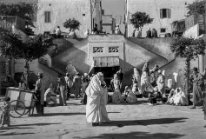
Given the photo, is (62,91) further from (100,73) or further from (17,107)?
(100,73)

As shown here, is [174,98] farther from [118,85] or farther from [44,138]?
[44,138]

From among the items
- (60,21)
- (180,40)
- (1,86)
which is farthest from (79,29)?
(180,40)

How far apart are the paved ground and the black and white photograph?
25 millimetres

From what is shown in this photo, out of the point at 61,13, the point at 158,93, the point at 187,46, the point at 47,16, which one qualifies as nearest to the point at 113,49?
the point at 187,46

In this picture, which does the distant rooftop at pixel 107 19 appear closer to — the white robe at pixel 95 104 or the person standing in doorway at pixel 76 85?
the person standing in doorway at pixel 76 85

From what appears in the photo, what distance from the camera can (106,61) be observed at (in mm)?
28188

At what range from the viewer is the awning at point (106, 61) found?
2814 centimetres

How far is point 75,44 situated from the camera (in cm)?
2897

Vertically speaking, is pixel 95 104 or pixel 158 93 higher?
pixel 158 93

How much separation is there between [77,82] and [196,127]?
38.1ft

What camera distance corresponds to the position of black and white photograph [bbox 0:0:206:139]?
406 inches

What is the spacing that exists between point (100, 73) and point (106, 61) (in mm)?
17465

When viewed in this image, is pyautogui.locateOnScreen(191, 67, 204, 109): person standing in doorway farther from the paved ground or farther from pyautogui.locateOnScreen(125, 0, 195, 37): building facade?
pyautogui.locateOnScreen(125, 0, 195, 37): building facade

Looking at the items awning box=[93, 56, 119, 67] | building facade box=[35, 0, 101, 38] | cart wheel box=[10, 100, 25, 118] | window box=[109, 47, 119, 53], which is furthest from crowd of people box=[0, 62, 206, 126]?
building facade box=[35, 0, 101, 38]
